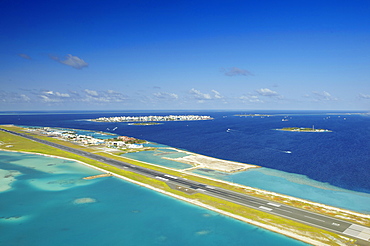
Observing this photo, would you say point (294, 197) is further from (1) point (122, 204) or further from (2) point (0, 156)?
(2) point (0, 156)

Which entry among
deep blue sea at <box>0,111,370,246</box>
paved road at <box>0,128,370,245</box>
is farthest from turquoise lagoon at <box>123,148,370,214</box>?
paved road at <box>0,128,370,245</box>

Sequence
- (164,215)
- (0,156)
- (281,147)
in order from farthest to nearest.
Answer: (281,147)
(0,156)
(164,215)

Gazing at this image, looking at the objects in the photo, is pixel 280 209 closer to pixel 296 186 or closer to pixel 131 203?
pixel 296 186

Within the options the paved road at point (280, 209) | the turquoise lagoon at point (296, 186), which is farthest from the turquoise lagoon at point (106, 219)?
the turquoise lagoon at point (296, 186)

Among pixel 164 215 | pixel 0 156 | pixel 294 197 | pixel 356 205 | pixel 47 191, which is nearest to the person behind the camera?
pixel 164 215

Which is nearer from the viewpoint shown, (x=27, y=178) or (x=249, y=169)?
(x=27, y=178)

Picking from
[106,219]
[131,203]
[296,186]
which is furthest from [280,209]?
[106,219]

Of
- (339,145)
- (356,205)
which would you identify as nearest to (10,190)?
(356,205)

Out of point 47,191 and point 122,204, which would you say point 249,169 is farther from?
point 47,191

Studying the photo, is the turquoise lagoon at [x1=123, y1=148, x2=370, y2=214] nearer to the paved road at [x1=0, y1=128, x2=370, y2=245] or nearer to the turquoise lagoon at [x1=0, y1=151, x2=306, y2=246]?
the paved road at [x1=0, y1=128, x2=370, y2=245]
